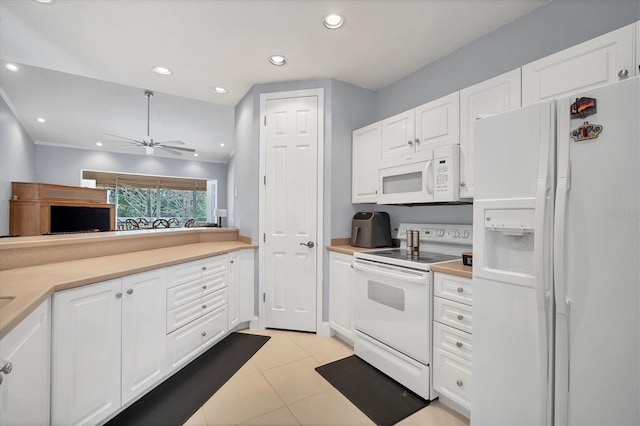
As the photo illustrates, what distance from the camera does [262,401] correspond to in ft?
5.71

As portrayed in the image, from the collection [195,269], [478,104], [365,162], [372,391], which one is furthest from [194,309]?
[478,104]

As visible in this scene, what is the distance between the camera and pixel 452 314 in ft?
5.32

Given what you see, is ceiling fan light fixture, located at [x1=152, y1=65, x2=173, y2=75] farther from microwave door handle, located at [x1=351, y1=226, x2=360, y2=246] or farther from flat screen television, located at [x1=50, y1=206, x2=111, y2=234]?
flat screen television, located at [x1=50, y1=206, x2=111, y2=234]

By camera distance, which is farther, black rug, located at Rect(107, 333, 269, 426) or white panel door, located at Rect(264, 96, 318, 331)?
white panel door, located at Rect(264, 96, 318, 331)

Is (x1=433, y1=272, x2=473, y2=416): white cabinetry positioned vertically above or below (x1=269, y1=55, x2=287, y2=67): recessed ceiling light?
below

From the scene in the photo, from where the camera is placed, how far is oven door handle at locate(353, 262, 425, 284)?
1.75 metres

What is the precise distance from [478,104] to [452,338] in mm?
1539

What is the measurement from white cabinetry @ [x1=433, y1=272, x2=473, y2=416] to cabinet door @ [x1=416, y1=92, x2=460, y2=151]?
1.02m

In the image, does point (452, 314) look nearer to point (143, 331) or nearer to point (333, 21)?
point (143, 331)

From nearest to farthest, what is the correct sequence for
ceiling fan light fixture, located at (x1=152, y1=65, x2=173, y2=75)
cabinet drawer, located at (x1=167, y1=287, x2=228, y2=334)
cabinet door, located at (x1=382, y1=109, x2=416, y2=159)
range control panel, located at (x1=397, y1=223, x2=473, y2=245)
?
cabinet drawer, located at (x1=167, y1=287, x2=228, y2=334) < range control panel, located at (x1=397, y1=223, x2=473, y2=245) < cabinet door, located at (x1=382, y1=109, x2=416, y2=159) < ceiling fan light fixture, located at (x1=152, y1=65, x2=173, y2=75)

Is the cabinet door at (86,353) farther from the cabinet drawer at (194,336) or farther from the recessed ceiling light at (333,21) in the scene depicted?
the recessed ceiling light at (333,21)

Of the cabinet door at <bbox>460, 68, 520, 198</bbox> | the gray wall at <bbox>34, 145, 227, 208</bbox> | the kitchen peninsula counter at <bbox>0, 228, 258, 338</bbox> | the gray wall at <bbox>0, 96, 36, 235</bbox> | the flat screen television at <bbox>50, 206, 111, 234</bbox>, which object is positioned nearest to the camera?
the kitchen peninsula counter at <bbox>0, 228, 258, 338</bbox>

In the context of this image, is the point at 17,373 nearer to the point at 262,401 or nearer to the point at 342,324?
the point at 262,401

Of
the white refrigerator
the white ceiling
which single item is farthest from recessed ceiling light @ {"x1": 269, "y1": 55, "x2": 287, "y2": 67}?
the white refrigerator
